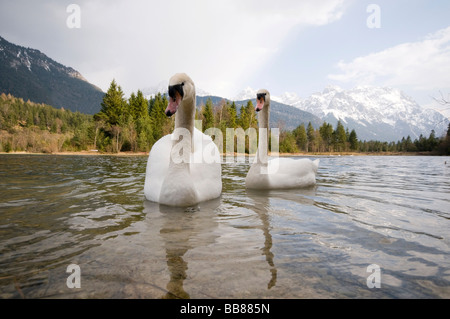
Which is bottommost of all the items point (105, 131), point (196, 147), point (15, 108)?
point (196, 147)

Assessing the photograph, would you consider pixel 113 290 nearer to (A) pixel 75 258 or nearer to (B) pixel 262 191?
(A) pixel 75 258

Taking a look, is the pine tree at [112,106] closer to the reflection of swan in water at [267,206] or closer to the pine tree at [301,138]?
the reflection of swan in water at [267,206]

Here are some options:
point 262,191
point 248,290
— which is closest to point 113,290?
point 248,290

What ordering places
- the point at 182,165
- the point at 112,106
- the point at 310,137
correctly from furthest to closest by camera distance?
the point at 310,137, the point at 112,106, the point at 182,165

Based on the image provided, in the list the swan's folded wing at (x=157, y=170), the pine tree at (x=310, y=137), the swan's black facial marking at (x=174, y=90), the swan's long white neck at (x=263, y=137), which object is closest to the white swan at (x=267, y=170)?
the swan's long white neck at (x=263, y=137)

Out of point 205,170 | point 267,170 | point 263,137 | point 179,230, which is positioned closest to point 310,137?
point 263,137

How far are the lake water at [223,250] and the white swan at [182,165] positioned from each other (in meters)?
0.25

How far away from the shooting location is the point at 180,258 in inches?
88.2

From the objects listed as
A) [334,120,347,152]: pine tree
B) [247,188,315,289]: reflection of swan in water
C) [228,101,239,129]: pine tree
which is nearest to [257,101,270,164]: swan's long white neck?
Result: [247,188,315,289]: reflection of swan in water

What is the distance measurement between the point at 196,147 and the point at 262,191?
6.76 ft

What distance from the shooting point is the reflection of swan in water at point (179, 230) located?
188 cm

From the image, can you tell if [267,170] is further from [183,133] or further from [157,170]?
[157,170]

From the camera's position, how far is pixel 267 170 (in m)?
6.12

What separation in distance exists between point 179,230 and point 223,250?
2.69 ft
